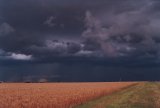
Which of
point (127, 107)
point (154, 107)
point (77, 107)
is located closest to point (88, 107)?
point (77, 107)

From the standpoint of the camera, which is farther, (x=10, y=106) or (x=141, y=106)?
(x=141, y=106)

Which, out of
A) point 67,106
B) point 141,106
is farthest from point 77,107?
point 141,106

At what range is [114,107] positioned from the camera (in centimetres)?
3209

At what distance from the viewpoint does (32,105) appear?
31891mm

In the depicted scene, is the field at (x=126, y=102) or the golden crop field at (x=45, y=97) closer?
the golden crop field at (x=45, y=97)

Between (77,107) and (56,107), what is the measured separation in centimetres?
193

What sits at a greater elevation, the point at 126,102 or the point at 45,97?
the point at 45,97

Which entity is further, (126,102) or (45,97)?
(45,97)

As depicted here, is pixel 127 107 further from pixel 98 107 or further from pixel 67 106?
pixel 67 106

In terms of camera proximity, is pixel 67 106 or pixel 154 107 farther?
pixel 67 106

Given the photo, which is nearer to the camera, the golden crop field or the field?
the golden crop field

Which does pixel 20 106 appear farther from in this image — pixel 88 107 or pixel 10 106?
pixel 88 107

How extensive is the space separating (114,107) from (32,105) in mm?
7085

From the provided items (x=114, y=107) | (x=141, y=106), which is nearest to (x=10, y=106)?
(x=114, y=107)
